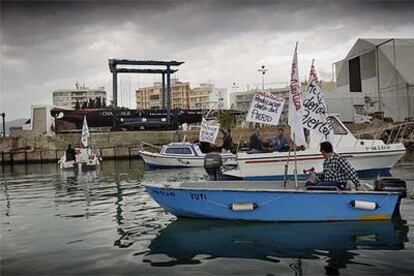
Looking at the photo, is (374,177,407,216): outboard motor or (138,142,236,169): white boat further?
(138,142,236,169): white boat

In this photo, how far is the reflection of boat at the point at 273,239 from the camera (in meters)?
8.23

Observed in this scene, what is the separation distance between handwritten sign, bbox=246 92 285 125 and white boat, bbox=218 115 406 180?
9.61 feet

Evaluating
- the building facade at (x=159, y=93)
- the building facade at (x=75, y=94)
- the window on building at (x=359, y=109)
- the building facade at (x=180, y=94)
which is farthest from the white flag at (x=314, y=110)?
the building facade at (x=75, y=94)

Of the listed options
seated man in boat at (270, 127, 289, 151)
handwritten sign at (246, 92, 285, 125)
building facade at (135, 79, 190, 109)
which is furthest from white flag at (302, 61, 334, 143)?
building facade at (135, 79, 190, 109)

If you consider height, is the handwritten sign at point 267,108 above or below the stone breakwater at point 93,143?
above

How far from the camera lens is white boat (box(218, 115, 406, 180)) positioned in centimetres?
1809

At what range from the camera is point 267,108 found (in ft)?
48.6

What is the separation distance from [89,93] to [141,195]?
6514 inches

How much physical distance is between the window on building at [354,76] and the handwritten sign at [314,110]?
46.8m

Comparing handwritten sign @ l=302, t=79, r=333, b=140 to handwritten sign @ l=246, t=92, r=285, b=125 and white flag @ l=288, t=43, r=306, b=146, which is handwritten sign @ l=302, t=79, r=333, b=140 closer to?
white flag @ l=288, t=43, r=306, b=146

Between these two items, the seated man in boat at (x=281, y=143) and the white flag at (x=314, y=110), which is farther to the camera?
the seated man in boat at (x=281, y=143)

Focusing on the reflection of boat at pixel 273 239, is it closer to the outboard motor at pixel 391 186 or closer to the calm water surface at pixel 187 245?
the calm water surface at pixel 187 245

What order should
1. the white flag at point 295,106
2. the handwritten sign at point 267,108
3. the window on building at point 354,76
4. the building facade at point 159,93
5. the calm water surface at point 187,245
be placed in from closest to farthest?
the calm water surface at point 187,245
the white flag at point 295,106
the handwritten sign at point 267,108
the window on building at point 354,76
the building facade at point 159,93

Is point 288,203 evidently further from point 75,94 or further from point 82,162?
point 75,94
